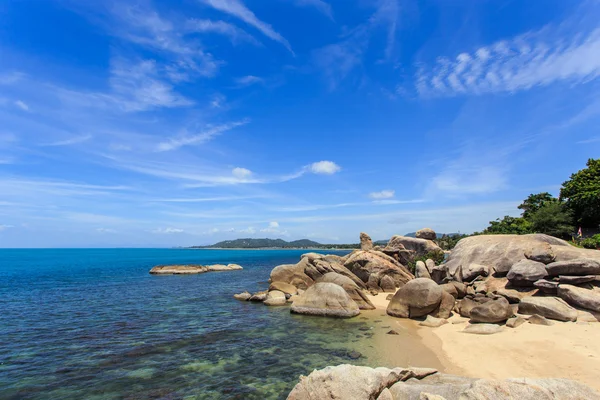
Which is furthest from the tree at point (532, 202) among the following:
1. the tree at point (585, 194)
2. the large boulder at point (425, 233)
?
the large boulder at point (425, 233)

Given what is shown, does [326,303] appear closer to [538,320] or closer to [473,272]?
[473,272]

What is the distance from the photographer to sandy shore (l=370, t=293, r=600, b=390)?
11.5 m

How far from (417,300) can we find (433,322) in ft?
6.98

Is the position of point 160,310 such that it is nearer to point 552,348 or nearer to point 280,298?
point 280,298

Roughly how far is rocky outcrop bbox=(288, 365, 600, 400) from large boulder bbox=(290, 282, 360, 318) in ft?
44.8

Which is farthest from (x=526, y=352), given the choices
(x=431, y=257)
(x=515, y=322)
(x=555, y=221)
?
(x=555, y=221)

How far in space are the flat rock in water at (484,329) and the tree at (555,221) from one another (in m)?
35.5

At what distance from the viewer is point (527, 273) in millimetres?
21188

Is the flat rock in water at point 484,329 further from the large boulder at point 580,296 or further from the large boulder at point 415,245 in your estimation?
the large boulder at point 415,245

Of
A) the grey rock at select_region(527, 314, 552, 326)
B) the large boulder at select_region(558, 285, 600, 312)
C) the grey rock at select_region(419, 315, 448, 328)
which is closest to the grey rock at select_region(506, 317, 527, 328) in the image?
the grey rock at select_region(527, 314, 552, 326)

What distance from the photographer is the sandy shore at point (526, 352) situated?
11.5m

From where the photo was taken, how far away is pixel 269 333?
19.3m

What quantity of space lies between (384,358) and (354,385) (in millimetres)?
6663

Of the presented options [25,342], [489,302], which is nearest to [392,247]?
[489,302]
